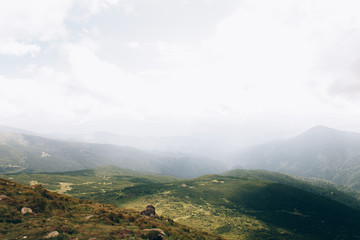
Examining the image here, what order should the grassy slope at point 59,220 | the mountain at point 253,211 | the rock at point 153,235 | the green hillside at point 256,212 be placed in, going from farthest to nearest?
the green hillside at point 256,212 < the mountain at point 253,211 < the rock at point 153,235 < the grassy slope at point 59,220

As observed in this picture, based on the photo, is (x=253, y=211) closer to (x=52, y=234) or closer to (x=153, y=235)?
(x=153, y=235)

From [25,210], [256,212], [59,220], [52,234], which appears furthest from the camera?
[256,212]

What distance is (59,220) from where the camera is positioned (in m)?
30.0

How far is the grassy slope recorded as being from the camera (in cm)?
2509

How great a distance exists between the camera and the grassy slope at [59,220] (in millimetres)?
25094

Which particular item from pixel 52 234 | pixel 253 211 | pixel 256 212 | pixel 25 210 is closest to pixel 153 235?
pixel 52 234

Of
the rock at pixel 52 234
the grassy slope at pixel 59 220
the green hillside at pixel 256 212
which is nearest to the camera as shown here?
the rock at pixel 52 234

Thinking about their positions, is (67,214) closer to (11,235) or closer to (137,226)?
(11,235)

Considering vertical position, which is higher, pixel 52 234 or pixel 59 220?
pixel 52 234

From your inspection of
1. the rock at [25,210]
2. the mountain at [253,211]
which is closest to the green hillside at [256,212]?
the mountain at [253,211]

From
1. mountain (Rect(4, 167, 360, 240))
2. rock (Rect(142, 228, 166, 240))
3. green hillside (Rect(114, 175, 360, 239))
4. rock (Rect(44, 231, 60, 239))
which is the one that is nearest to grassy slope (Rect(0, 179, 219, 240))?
rock (Rect(142, 228, 166, 240))

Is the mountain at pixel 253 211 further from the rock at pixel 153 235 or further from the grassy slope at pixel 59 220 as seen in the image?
the grassy slope at pixel 59 220

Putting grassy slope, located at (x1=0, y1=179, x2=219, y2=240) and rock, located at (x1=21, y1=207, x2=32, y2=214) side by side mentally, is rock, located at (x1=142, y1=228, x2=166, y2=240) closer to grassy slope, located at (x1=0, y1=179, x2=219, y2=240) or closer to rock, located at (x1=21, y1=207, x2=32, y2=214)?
grassy slope, located at (x1=0, y1=179, x2=219, y2=240)

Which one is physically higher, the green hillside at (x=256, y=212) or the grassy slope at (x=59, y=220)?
the grassy slope at (x=59, y=220)
